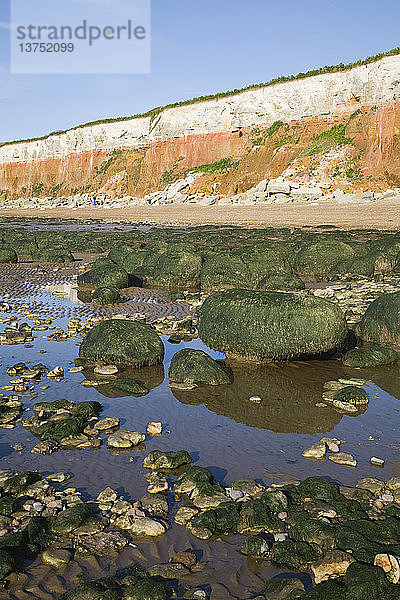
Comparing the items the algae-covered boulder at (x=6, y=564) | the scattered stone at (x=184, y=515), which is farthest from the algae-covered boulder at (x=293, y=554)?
the algae-covered boulder at (x=6, y=564)

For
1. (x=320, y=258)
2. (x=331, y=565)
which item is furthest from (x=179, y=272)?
(x=331, y=565)

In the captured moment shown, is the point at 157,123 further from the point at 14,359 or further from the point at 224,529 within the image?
the point at 224,529

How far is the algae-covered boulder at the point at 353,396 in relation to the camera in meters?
7.40

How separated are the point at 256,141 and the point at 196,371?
6403 cm

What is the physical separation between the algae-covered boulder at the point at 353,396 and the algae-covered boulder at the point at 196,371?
5.33ft

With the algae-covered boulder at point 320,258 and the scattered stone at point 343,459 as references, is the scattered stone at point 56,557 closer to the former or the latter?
the scattered stone at point 343,459

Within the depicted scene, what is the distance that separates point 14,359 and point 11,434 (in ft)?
10.3

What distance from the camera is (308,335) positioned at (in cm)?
881

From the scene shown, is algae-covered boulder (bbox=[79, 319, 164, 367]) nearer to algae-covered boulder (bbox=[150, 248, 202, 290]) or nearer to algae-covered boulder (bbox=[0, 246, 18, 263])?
algae-covered boulder (bbox=[150, 248, 202, 290])

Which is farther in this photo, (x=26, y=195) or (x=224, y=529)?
(x=26, y=195)

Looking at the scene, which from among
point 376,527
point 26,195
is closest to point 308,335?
point 376,527

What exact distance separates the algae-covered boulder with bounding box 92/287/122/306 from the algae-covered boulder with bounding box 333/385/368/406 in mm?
7399

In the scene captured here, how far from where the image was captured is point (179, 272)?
626 inches

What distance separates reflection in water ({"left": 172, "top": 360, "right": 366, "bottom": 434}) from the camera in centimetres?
692
